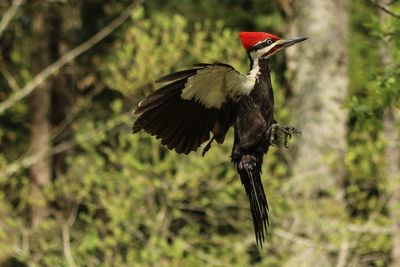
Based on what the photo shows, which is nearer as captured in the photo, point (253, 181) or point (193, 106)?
point (253, 181)

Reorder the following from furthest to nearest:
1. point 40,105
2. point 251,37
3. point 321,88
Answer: point 40,105
point 321,88
point 251,37

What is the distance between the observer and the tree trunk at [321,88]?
11086mm

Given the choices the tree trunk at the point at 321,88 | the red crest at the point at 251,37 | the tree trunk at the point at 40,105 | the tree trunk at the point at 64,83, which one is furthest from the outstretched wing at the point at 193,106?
the tree trunk at the point at 64,83

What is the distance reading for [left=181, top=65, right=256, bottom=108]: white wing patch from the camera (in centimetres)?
371

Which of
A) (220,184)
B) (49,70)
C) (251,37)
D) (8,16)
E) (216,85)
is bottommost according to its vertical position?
(220,184)

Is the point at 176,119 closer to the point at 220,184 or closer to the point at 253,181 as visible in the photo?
the point at 253,181

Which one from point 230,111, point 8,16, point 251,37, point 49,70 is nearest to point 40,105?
point 49,70

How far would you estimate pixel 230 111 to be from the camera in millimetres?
4020

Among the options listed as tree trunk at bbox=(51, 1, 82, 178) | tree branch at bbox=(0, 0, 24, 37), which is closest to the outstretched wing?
tree branch at bbox=(0, 0, 24, 37)

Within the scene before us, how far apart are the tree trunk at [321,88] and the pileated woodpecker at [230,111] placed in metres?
6.80

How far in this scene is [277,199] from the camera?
10312 millimetres

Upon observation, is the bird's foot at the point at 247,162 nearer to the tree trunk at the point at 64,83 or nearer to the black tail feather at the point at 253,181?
the black tail feather at the point at 253,181

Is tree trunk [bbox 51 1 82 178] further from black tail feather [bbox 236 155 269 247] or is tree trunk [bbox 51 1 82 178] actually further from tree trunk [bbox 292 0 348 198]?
black tail feather [bbox 236 155 269 247]

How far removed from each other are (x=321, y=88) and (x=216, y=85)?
25.3 ft
